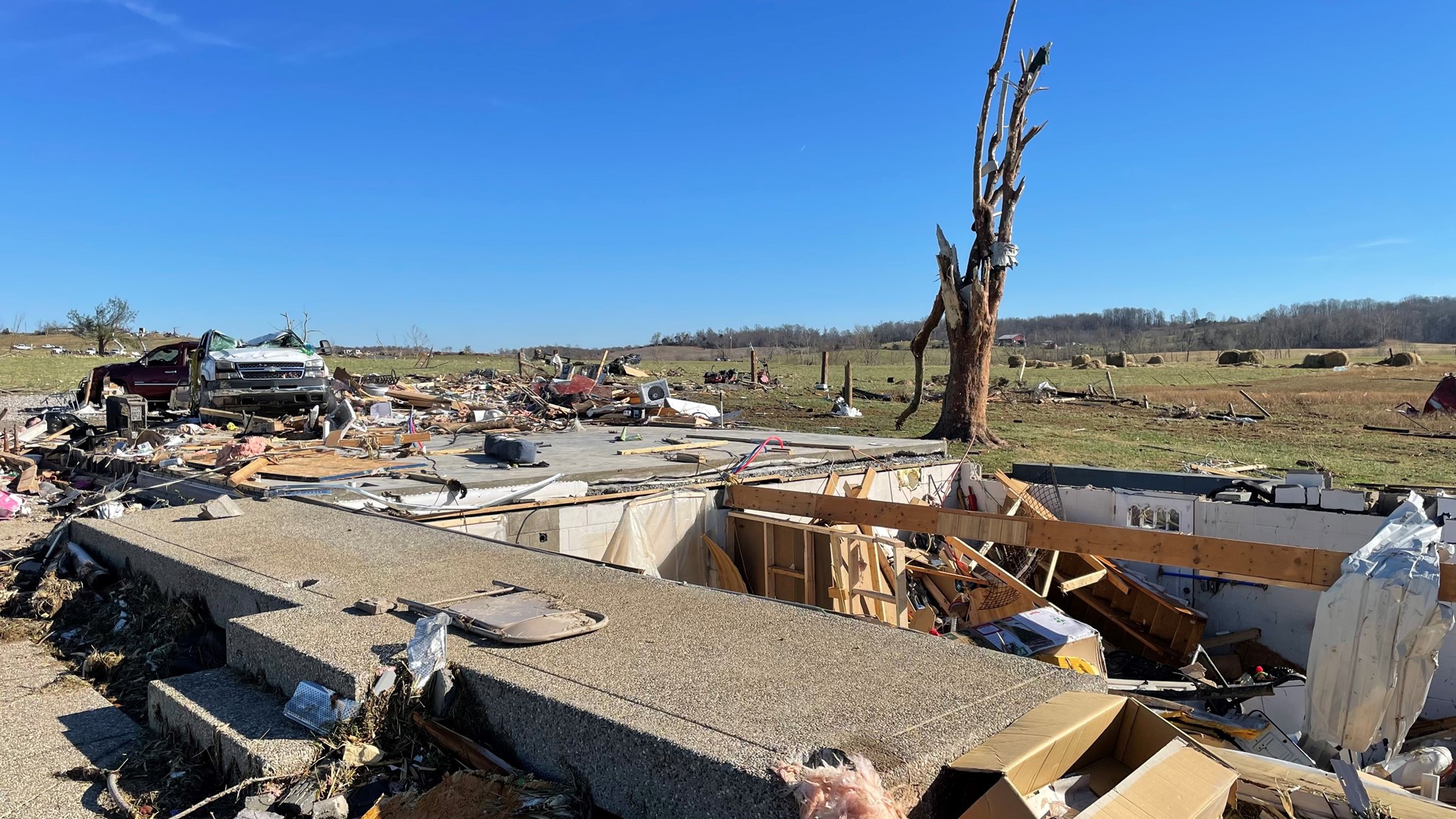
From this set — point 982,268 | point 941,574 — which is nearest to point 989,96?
point 982,268

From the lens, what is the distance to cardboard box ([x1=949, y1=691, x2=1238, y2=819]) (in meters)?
2.37

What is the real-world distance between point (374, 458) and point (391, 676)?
6887mm

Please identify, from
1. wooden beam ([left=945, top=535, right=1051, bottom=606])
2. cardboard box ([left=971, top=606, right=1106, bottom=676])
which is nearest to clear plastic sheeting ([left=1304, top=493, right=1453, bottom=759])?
cardboard box ([left=971, top=606, right=1106, bottom=676])

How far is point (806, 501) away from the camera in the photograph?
29.1 feet

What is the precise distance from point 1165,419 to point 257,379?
23.3 metres

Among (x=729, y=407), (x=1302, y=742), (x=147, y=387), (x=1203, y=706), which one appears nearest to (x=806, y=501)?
(x=1203, y=706)

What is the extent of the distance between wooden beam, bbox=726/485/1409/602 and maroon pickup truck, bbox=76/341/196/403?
15.6m

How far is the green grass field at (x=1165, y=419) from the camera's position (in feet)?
56.5

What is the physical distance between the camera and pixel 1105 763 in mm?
2891

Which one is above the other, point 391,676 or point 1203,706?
point 391,676

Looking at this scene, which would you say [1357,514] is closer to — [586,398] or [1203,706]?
[1203,706]

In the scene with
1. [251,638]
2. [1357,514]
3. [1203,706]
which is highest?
[251,638]

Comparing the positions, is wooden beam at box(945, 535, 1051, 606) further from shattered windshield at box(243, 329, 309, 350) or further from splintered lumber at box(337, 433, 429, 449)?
shattered windshield at box(243, 329, 309, 350)

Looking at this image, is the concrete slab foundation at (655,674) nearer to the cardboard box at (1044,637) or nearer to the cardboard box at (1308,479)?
the cardboard box at (1044,637)
